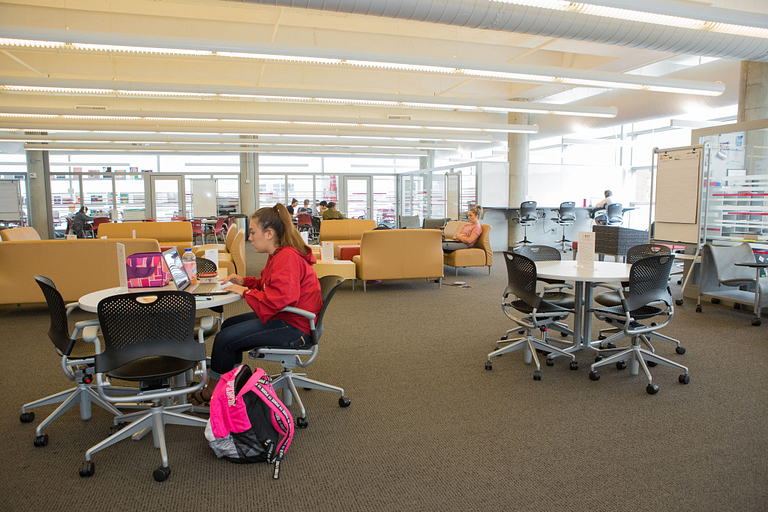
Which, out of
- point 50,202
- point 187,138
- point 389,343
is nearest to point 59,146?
point 50,202

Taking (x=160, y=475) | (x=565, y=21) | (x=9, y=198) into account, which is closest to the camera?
(x=160, y=475)

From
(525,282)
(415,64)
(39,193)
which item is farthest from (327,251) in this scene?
(39,193)

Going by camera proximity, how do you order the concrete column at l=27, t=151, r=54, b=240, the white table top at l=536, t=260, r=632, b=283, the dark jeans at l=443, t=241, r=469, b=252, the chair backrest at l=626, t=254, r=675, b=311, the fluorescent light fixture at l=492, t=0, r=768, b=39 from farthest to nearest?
the concrete column at l=27, t=151, r=54, b=240, the dark jeans at l=443, t=241, r=469, b=252, the fluorescent light fixture at l=492, t=0, r=768, b=39, the white table top at l=536, t=260, r=632, b=283, the chair backrest at l=626, t=254, r=675, b=311

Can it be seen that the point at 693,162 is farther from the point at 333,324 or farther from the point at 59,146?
the point at 59,146

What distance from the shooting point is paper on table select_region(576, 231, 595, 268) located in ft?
12.9

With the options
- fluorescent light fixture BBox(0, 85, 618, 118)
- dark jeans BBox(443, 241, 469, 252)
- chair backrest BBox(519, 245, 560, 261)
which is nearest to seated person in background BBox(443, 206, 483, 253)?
dark jeans BBox(443, 241, 469, 252)

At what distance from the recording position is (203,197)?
1691 cm

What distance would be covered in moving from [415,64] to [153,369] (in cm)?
514

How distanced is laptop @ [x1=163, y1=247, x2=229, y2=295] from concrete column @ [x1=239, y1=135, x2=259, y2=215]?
1426 cm

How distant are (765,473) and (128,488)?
115 inches

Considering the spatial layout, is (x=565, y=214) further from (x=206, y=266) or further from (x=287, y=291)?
(x=287, y=291)

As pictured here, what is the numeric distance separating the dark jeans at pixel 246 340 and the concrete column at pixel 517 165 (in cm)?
981

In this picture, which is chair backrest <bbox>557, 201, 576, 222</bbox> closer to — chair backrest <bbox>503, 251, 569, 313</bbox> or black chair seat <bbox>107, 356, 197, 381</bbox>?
chair backrest <bbox>503, 251, 569, 313</bbox>

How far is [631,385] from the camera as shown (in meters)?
3.45
